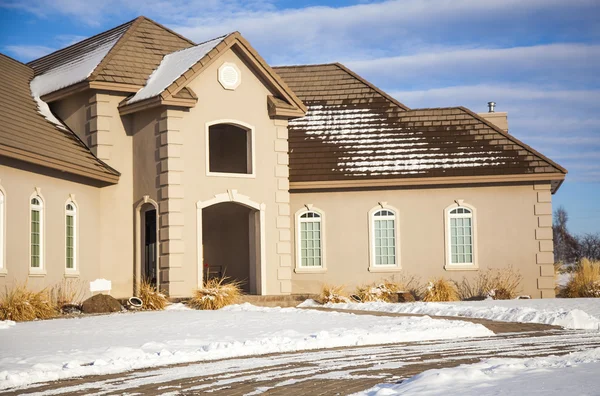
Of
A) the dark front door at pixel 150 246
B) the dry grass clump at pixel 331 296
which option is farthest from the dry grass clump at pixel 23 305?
the dry grass clump at pixel 331 296

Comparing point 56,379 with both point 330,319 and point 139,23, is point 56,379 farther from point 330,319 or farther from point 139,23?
point 139,23

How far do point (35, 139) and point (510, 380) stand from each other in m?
15.7

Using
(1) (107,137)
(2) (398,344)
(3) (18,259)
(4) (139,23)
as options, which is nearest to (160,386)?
(2) (398,344)

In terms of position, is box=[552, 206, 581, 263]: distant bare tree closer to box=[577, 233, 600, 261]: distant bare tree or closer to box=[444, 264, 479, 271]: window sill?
box=[577, 233, 600, 261]: distant bare tree

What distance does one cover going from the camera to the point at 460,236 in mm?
27219

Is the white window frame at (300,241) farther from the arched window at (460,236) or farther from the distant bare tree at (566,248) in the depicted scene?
the distant bare tree at (566,248)

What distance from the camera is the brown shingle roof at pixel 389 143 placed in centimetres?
2711

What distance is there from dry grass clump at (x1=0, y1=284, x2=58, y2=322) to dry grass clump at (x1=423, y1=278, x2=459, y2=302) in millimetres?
10435

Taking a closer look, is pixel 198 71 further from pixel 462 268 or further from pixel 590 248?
pixel 590 248

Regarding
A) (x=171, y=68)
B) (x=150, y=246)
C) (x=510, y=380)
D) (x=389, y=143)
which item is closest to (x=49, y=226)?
(x=150, y=246)

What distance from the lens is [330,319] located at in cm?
1847

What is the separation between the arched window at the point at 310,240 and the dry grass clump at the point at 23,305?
28.8ft

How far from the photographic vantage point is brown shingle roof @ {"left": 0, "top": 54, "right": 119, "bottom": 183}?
20688 millimetres

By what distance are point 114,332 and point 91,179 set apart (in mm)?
8763
